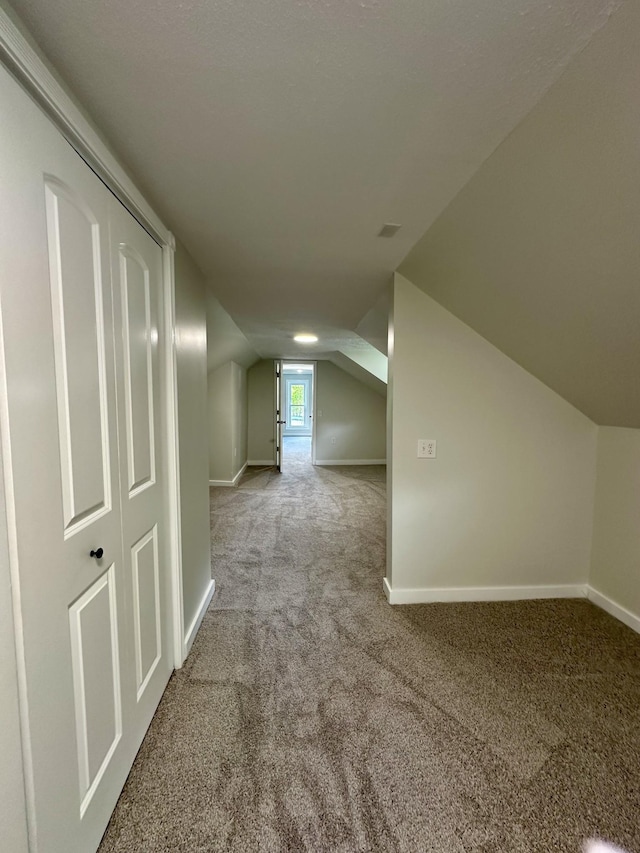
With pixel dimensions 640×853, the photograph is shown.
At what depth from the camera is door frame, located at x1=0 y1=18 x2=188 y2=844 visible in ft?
2.24

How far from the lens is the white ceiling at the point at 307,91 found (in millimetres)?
705

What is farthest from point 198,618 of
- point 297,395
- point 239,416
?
point 297,395

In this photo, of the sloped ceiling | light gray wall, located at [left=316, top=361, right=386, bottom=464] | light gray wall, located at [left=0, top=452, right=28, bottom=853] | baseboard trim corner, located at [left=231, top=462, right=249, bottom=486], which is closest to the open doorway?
light gray wall, located at [left=316, top=361, right=386, bottom=464]

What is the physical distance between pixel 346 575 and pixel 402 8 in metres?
2.70

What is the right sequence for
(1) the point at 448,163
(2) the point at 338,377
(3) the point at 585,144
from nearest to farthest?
(3) the point at 585,144
(1) the point at 448,163
(2) the point at 338,377

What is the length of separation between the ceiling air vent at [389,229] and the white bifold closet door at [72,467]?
39.9 inches

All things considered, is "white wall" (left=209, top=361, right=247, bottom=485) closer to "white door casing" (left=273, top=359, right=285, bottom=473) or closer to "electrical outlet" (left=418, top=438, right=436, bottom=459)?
"white door casing" (left=273, top=359, right=285, bottom=473)

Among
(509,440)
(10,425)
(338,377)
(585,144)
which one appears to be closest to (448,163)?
(585,144)

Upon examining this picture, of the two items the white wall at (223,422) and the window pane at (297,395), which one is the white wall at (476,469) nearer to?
the white wall at (223,422)

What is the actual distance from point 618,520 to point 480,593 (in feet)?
3.13

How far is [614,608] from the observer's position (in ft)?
7.06

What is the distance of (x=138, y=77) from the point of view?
84 cm

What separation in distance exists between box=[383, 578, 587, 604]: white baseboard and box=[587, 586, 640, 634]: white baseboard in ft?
0.18

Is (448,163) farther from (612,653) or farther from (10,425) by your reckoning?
(612,653)
